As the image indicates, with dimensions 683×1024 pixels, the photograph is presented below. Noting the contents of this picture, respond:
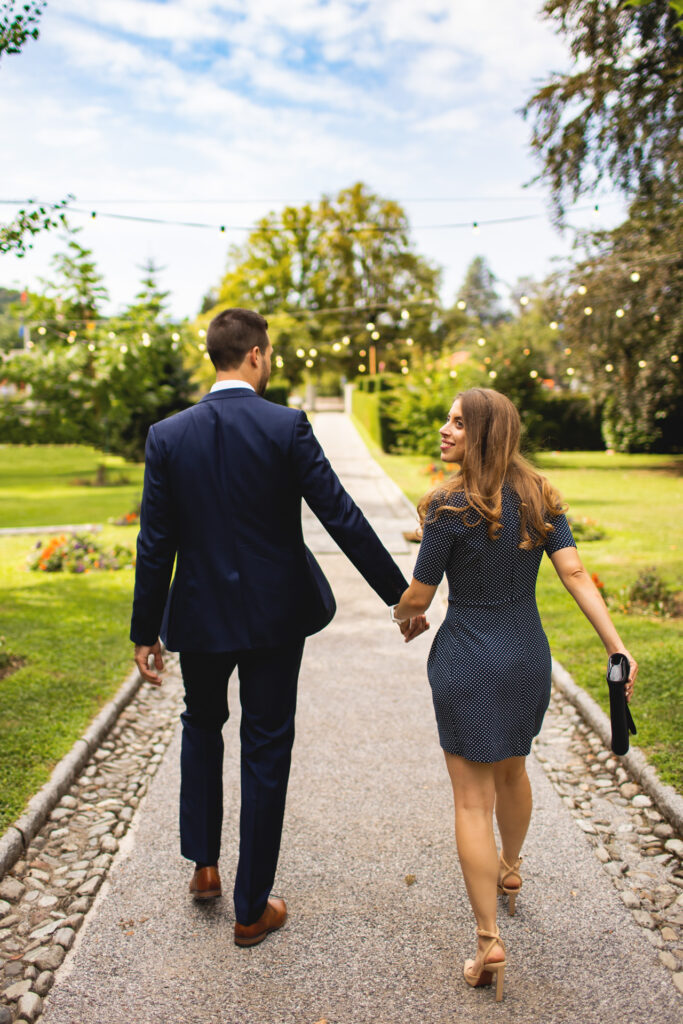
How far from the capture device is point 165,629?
2.63 metres

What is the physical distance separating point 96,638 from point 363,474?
1345cm

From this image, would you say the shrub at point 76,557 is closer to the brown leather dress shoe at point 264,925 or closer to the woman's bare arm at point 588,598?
the brown leather dress shoe at point 264,925

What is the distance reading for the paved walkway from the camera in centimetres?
229

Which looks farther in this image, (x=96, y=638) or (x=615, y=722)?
(x=96, y=638)

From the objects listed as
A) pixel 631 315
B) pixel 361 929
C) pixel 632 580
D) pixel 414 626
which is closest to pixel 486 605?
pixel 414 626

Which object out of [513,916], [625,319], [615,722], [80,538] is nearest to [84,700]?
[513,916]

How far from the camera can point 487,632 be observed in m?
2.38

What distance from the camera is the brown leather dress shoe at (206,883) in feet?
9.23

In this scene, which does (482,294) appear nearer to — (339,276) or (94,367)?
(339,276)

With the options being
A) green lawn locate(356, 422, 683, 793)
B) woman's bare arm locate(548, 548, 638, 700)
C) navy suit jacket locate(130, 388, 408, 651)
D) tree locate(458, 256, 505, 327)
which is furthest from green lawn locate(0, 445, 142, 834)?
tree locate(458, 256, 505, 327)

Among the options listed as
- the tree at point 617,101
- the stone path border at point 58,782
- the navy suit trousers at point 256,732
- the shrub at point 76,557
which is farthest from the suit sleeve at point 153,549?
the tree at point 617,101

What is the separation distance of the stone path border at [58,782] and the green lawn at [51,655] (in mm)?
43

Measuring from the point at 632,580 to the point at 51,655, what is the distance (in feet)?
17.2

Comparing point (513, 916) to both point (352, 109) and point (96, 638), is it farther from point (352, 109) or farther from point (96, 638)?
point (352, 109)
